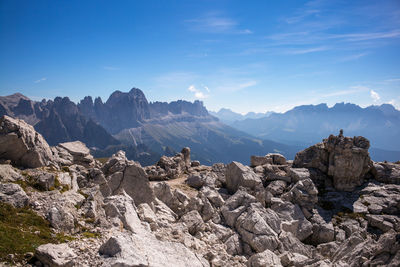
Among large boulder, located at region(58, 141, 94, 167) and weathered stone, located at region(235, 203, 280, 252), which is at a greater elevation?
large boulder, located at region(58, 141, 94, 167)

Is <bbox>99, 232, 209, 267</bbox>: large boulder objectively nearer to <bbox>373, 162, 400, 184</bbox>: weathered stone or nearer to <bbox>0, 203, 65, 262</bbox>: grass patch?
<bbox>0, 203, 65, 262</bbox>: grass patch

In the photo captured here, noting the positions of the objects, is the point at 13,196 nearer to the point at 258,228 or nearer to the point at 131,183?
the point at 131,183

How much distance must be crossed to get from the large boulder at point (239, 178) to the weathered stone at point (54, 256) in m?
31.0

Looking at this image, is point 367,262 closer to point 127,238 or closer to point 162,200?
point 127,238

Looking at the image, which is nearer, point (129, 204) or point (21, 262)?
point (21, 262)

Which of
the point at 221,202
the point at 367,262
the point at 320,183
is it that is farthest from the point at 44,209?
the point at 320,183

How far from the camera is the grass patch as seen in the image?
13.7 metres

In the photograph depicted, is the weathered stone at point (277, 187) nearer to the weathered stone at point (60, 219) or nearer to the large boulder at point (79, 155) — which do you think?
the weathered stone at point (60, 219)

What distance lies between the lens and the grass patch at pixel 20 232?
13672 mm

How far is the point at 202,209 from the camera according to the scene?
108ft

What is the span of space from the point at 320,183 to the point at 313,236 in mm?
16540

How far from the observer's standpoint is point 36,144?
30.4 metres

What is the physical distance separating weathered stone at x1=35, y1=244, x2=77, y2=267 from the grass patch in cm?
94

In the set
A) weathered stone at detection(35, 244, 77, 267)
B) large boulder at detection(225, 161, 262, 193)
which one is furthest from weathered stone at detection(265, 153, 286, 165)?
weathered stone at detection(35, 244, 77, 267)
